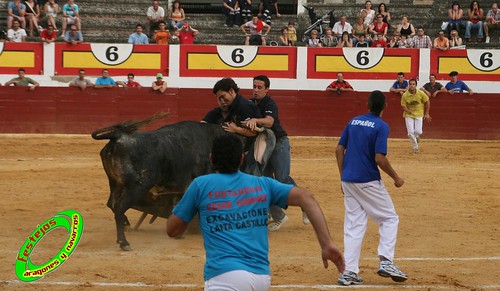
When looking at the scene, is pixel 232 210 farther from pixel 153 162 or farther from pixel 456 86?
pixel 456 86

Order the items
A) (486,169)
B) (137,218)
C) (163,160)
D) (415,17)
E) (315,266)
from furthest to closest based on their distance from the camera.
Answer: (415,17), (486,169), (137,218), (163,160), (315,266)

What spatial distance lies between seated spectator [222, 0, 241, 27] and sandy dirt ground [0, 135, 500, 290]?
9.19m

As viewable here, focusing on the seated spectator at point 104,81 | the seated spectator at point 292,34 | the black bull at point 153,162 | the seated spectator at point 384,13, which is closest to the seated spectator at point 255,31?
the seated spectator at point 292,34

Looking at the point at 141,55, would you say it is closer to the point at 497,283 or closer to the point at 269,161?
the point at 269,161

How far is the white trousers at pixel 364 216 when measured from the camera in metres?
7.98

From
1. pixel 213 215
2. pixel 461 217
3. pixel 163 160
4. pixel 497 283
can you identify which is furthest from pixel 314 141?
pixel 213 215

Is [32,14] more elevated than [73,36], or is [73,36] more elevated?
[32,14]

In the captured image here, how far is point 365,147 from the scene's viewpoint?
8.02 m

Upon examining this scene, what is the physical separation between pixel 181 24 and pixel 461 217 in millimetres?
15252

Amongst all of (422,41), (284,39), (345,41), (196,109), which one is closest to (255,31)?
(284,39)

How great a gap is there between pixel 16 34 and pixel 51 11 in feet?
5.57

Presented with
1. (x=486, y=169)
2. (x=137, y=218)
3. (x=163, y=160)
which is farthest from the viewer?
(x=486, y=169)

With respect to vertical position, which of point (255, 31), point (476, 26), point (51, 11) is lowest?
point (255, 31)

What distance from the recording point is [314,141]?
22531 millimetres
